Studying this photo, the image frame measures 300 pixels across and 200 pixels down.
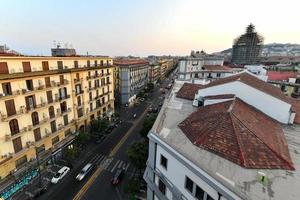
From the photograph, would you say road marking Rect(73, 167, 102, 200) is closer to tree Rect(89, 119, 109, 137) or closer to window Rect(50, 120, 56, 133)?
tree Rect(89, 119, 109, 137)

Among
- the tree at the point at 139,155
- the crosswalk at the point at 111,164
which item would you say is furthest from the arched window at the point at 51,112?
the tree at the point at 139,155

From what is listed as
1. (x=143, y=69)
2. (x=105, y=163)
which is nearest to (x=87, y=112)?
(x=105, y=163)

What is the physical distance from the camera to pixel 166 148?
1877 centimetres

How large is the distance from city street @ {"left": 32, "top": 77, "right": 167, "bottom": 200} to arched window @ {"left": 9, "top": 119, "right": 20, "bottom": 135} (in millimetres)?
12689

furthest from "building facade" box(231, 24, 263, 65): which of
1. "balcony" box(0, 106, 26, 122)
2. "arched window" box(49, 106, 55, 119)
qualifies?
Answer: "balcony" box(0, 106, 26, 122)

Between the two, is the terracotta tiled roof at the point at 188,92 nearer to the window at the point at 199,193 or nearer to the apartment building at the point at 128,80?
the window at the point at 199,193

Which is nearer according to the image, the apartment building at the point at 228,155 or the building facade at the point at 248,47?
the apartment building at the point at 228,155

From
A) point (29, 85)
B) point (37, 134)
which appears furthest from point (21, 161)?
point (29, 85)

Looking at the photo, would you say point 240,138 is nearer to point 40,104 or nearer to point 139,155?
point 139,155

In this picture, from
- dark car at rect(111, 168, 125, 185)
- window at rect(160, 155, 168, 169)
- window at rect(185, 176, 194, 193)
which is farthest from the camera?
dark car at rect(111, 168, 125, 185)

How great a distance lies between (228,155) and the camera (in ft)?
54.0

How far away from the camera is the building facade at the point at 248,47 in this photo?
454 ft

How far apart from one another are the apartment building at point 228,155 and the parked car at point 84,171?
1789 centimetres

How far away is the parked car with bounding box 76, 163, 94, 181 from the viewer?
34875 millimetres
